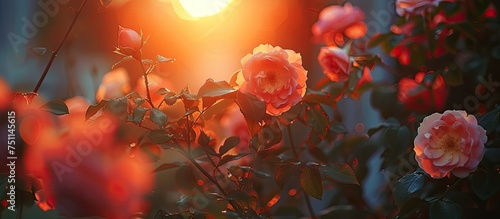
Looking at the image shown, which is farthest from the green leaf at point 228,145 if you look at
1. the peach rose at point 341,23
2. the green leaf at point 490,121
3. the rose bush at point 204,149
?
the peach rose at point 341,23

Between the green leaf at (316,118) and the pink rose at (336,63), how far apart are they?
6.4 inches

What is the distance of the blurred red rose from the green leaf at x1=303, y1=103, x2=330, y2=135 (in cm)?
41

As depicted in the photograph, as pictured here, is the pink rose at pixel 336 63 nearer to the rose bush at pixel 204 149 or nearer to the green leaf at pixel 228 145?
the rose bush at pixel 204 149

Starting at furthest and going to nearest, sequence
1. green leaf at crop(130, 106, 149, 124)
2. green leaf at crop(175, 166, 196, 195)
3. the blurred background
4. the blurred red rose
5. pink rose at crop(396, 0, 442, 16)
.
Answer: the blurred background, the blurred red rose, pink rose at crop(396, 0, 442, 16), green leaf at crop(175, 166, 196, 195), green leaf at crop(130, 106, 149, 124)

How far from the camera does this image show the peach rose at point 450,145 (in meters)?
0.91

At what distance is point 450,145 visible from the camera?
0.92 m

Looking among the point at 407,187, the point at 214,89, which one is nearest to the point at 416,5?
the point at 407,187

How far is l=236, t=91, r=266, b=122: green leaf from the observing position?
2.71 feet

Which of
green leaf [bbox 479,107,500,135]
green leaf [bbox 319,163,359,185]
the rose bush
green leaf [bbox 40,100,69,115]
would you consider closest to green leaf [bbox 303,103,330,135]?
the rose bush

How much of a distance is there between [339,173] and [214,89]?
0.68 feet

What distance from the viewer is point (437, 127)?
93 centimetres

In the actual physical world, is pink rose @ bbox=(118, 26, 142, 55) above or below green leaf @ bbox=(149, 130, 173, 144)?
above

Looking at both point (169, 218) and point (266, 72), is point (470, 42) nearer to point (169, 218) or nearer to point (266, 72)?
point (266, 72)

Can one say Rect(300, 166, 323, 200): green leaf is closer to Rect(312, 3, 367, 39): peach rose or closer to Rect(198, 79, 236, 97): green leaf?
Rect(198, 79, 236, 97): green leaf
